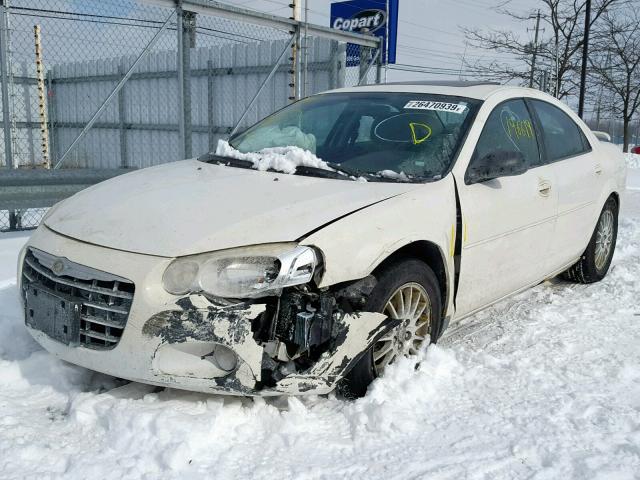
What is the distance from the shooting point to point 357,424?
8.96 feet

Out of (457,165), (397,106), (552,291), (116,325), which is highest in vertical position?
(397,106)

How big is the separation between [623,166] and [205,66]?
9.74m

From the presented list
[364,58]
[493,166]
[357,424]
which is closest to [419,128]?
[493,166]

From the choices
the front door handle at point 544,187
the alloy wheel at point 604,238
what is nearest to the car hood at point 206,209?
the front door handle at point 544,187

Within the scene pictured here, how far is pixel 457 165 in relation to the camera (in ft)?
11.3

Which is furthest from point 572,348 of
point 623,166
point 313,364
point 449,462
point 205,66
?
point 205,66

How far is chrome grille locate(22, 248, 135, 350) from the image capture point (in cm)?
258

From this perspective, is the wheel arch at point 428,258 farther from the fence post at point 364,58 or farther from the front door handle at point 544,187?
the fence post at point 364,58

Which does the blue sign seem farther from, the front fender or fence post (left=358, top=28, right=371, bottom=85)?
the front fender

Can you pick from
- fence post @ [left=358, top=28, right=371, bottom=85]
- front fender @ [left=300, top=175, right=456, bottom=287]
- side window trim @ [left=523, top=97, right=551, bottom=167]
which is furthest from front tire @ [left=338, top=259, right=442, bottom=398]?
fence post @ [left=358, top=28, right=371, bottom=85]

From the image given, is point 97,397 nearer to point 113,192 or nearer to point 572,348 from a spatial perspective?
point 113,192

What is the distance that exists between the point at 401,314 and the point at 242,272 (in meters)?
0.87

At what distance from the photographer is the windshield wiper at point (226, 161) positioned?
3.66 metres

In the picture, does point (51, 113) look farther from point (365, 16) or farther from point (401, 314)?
point (401, 314)
